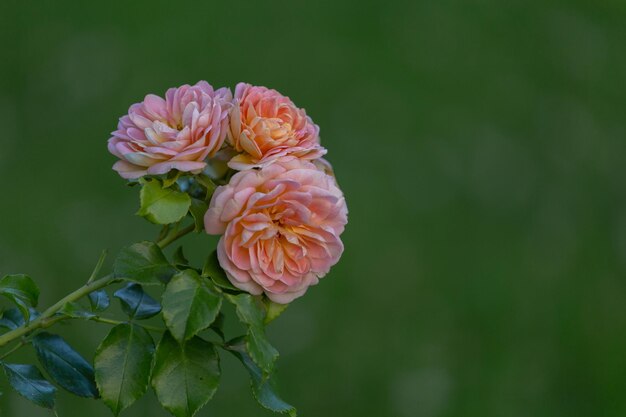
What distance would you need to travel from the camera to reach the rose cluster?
77cm

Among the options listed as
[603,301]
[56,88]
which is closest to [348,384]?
[603,301]

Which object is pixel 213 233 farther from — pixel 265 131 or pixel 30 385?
pixel 30 385

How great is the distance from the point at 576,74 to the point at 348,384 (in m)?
1.04

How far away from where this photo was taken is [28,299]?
2.77ft

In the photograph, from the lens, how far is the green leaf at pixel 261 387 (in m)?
0.79

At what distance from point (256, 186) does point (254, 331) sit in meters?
0.11

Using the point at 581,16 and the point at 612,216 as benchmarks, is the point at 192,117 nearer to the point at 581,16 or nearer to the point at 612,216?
the point at 612,216

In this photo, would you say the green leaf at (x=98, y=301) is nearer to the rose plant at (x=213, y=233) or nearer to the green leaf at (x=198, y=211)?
the rose plant at (x=213, y=233)

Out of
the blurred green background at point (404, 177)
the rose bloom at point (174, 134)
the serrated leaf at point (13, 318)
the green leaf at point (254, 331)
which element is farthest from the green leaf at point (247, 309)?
the blurred green background at point (404, 177)

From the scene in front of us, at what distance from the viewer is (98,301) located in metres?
0.86

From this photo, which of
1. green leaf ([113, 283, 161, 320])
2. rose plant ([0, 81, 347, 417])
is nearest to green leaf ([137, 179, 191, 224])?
rose plant ([0, 81, 347, 417])

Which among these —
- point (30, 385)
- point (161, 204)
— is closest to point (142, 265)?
point (161, 204)

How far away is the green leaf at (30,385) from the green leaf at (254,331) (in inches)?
7.3

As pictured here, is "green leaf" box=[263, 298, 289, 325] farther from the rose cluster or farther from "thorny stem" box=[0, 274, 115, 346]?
"thorny stem" box=[0, 274, 115, 346]
